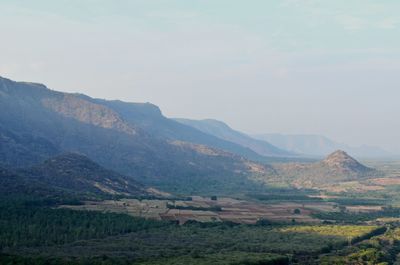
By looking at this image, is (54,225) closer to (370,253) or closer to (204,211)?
(204,211)

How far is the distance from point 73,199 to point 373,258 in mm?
89091

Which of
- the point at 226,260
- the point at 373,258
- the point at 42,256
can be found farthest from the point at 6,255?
the point at 373,258

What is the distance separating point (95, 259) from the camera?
9038 centimetres

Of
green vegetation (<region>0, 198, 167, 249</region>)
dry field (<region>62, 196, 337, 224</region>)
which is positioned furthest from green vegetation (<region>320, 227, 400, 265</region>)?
green vegetation (<region>0, 198, 167, 249</region>)

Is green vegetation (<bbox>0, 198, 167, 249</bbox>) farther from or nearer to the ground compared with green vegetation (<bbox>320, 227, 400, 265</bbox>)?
nearer to the ground

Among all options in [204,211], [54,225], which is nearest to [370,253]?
[54,225]

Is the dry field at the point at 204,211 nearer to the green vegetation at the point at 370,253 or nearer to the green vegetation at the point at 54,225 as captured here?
the green vegetation at the point at 54,225

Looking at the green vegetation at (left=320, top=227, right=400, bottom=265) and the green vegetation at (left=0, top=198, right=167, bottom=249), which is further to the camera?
the green vegetation at (left=0, top=198, right=167, bottom=249)

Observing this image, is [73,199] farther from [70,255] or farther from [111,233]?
[70,255]

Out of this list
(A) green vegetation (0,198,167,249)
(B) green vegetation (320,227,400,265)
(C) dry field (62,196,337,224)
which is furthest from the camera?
(C) dry field (62,196,337,224)

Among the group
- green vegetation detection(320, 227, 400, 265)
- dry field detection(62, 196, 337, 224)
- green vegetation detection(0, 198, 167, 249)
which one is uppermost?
green vegetation detection(320, 227, 400, 265)

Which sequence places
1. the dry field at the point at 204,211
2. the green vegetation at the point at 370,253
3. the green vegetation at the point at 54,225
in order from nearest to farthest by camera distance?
the green vegetation at the point at 370,253 → the green vegetation at the point at 54,225 → the dry field at the point at 204,211

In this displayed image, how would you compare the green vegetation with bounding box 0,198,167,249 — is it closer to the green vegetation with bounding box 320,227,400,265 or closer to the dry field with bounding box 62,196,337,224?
the dry field with bounding box 62,196,337,224

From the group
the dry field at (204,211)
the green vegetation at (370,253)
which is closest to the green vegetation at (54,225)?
the dry field at (204,211)
